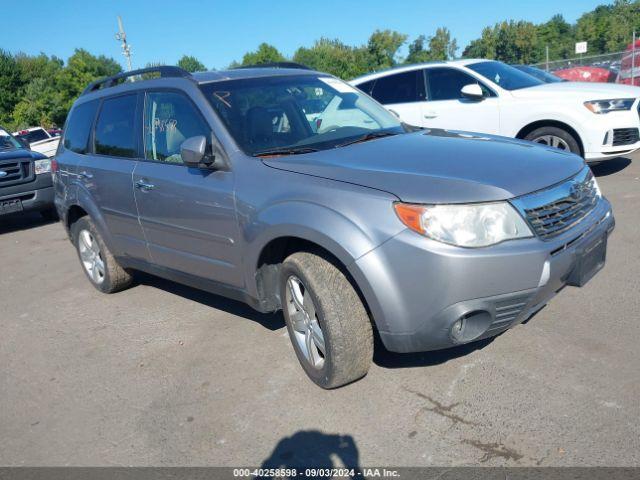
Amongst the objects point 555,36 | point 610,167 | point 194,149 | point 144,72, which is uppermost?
point 555,36

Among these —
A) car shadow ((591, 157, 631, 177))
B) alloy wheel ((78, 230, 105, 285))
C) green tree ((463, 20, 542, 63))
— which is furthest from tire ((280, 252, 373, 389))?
green tree ((463, 20, 542, 63))

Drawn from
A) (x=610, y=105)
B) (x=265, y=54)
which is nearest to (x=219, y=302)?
(x=610, y=105)

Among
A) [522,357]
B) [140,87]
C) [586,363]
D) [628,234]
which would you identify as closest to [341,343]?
[522,357]

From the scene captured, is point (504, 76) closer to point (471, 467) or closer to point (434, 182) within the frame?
point (434, 182)

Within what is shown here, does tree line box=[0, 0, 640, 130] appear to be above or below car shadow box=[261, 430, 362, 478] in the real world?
above

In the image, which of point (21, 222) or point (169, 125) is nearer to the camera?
point (169, 125)

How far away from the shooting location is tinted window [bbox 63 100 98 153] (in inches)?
198

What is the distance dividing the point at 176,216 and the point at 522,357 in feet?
7.67

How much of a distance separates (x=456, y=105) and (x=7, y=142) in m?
7.60

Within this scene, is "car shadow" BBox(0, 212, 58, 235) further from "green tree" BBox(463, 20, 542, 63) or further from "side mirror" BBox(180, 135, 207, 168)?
"green tree" BBox(463, 20, 542, 63)

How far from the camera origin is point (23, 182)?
350 inches

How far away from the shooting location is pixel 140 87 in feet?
14.1

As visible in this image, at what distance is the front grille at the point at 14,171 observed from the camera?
28.6 ft

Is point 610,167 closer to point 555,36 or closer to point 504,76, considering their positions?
point 504,76
